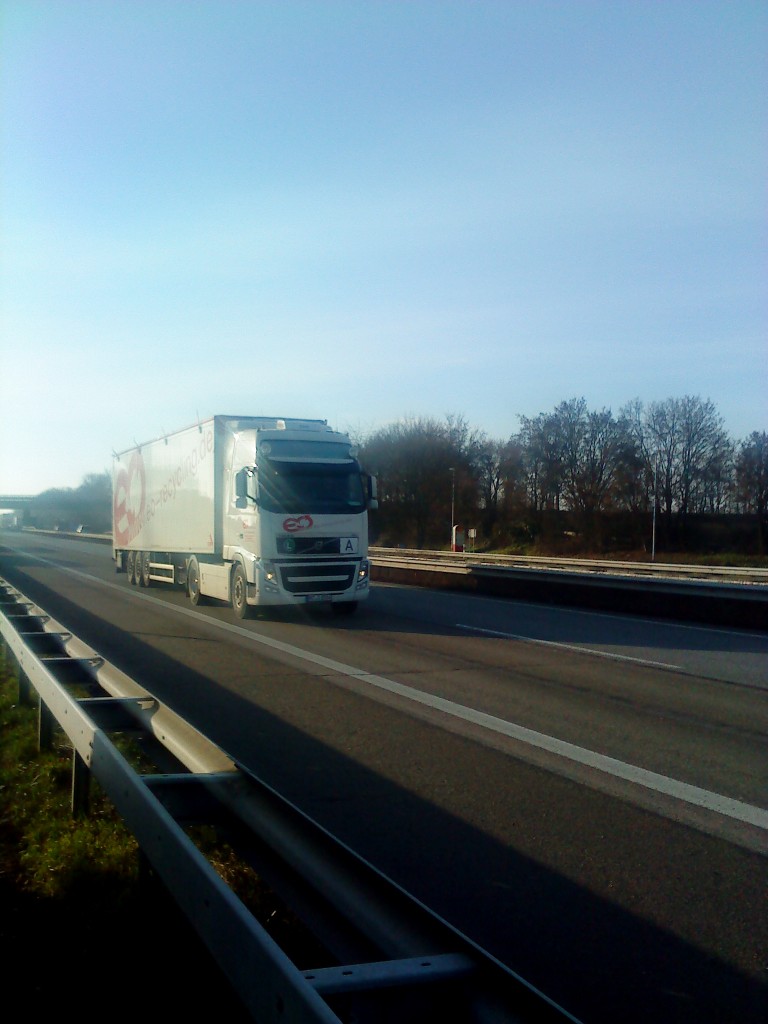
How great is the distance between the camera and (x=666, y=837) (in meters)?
5.54

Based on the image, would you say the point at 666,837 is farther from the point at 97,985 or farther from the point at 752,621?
the point at 752,621

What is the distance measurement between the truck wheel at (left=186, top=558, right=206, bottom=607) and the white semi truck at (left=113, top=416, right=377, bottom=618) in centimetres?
25

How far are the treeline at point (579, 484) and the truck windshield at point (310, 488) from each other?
136 ft

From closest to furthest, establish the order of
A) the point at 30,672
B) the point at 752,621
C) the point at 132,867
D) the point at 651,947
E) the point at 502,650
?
the point at 651,947
the point at 132,867
the point at 30,672
the point at 502,650
the point at 752,621

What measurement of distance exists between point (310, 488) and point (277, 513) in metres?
0.87

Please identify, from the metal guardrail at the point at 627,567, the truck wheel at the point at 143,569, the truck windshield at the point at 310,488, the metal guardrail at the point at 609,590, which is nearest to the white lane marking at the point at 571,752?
the truck windshield at the point at 310,488

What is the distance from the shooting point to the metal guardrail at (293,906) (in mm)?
2582

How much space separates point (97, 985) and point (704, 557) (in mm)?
49504

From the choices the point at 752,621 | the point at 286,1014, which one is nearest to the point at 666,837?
the point at 286,1014

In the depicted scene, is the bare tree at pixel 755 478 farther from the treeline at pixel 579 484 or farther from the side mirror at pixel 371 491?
the side mirror at pixel 371 491

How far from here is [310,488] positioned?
17.3m

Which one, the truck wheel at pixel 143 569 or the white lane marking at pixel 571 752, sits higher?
the truck wheel at pixel 143 569

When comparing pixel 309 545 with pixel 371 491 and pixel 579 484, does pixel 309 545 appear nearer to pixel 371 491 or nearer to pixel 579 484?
pixel 371 491

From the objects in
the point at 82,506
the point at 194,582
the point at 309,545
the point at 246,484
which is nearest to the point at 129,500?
the point at 194,582
